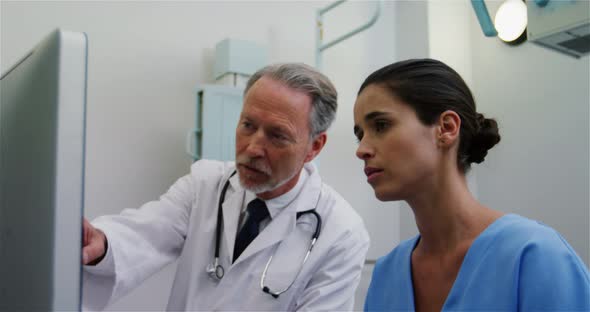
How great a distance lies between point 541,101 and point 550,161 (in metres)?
A: 0.27

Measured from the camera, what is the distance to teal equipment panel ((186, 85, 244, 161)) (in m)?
1.94

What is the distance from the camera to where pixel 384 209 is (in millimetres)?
2602

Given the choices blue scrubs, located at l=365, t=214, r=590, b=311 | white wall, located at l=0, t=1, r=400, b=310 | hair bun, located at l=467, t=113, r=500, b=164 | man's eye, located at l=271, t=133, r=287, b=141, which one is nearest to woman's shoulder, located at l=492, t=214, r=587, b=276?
blue scrubs, located at l=365, t=214, r=590, b=311

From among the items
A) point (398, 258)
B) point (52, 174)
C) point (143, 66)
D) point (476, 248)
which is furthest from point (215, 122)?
point (52, 174)

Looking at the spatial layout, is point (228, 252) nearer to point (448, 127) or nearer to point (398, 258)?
point (398, 258)

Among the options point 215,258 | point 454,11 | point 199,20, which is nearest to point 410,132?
point 215,258

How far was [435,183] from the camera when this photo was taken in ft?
3.10

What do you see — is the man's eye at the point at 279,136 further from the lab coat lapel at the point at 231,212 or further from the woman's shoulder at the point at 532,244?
the woman's shoulder at the point at 532,244

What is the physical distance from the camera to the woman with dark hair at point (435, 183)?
2.77 feet

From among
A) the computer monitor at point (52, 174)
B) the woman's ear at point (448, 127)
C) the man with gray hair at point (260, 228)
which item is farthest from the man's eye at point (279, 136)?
the computer monitor at point (52, 174)

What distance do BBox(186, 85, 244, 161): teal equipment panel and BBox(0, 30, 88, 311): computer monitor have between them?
1.46 metres

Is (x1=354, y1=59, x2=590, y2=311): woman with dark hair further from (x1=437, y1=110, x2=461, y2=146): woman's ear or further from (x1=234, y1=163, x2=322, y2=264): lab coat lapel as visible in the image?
(x1=234, y1=163, x2=322, y2=264): lab coat lapel

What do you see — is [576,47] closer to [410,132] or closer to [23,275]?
[410,132]

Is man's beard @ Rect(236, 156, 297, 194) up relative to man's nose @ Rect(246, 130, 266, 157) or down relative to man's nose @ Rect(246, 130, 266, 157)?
down
